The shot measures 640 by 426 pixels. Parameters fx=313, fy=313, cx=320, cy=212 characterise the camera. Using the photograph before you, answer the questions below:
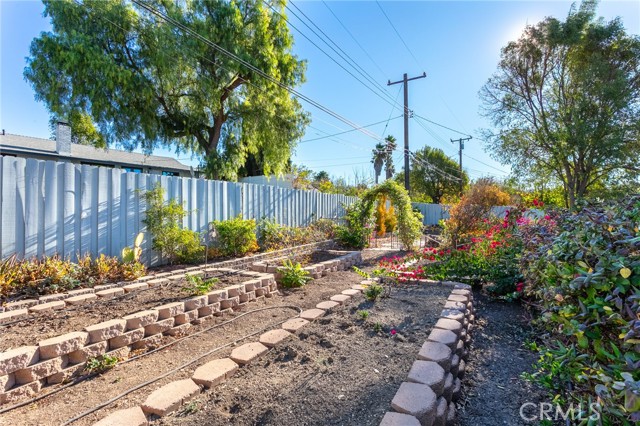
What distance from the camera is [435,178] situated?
27188mm

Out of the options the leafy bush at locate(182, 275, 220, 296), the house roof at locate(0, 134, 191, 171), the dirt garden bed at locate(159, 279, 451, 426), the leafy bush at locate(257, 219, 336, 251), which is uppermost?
the house roof at locate(0, 134, 191, 171)

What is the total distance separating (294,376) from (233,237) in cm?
403

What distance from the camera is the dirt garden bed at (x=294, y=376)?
1707 millimetres

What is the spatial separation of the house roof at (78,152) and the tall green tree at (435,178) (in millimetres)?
18980

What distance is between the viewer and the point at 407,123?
14508 mm

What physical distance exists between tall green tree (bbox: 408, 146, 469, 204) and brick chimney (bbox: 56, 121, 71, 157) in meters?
23.1

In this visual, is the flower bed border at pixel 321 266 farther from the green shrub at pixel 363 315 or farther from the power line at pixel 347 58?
the power line at pixel 347 58

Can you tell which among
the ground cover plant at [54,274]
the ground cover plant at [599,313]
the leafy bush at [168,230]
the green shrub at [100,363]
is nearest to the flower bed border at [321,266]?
the leafy bush at [168,230]

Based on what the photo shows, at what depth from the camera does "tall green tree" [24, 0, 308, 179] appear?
968 cm

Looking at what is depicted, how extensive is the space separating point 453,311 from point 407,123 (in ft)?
42.5

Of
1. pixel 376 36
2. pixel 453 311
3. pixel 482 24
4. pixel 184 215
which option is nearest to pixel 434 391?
pixel 453 311

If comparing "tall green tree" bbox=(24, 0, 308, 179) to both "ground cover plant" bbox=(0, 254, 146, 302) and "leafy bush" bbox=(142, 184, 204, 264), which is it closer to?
"leafy bush" bbox=(142, 184, 204, 264)

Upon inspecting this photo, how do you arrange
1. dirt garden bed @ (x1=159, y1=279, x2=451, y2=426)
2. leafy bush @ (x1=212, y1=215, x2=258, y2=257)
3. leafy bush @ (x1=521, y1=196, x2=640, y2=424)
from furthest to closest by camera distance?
leafy bush @ (x1=212, y1=215, x2=258, y2=257), dirt garden bed @ (x1=159, y1=279, x2=451, y2=426), leafy bush @ (x1=521, y1=196, x2=640, y2=424)

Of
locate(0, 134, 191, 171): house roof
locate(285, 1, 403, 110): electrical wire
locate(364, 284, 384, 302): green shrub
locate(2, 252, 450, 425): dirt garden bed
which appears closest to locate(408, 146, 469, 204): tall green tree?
locate(285, 1, 403, 110): electrical wire
